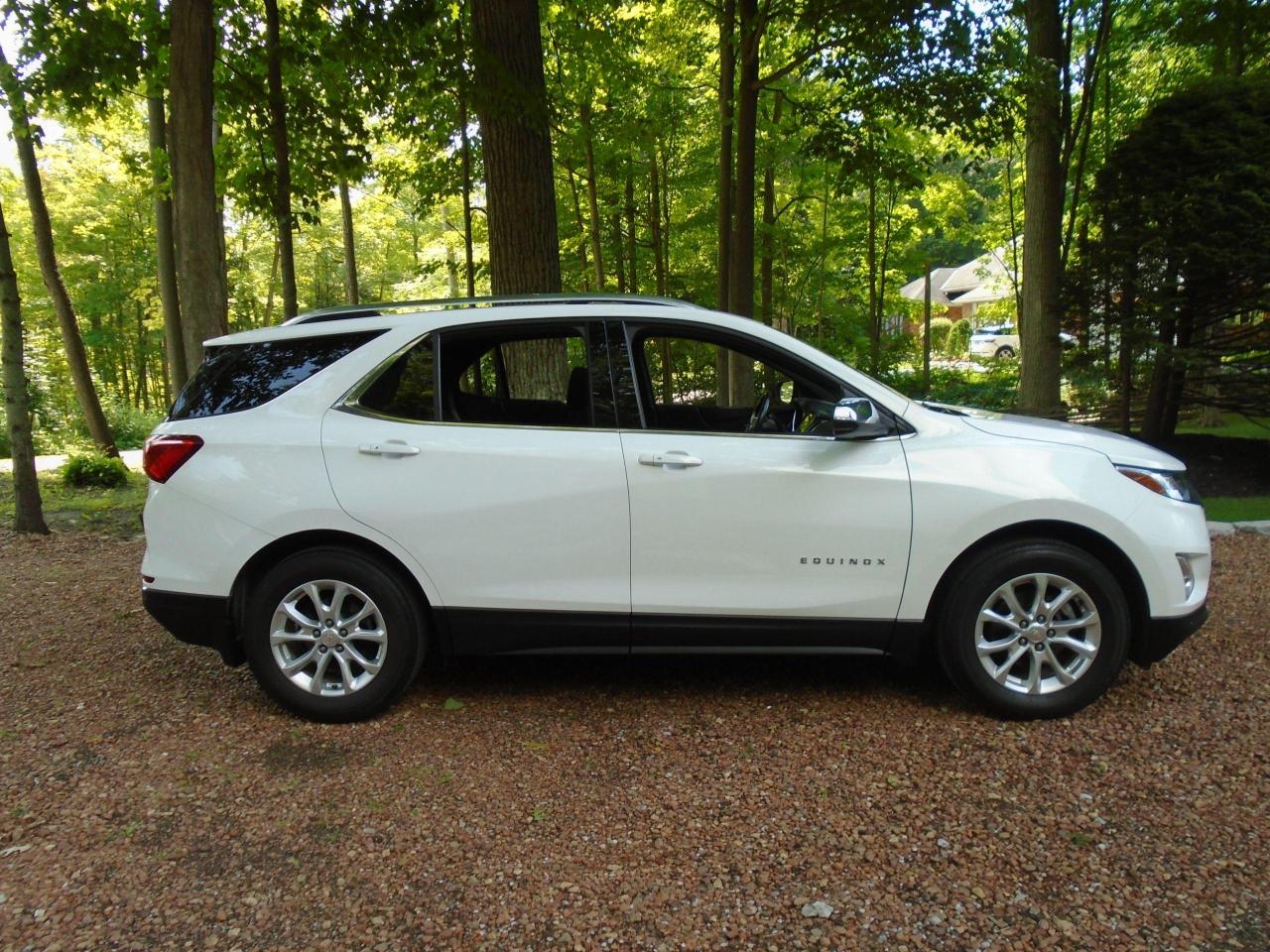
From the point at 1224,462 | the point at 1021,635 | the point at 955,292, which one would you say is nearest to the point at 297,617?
the point at 1021,635

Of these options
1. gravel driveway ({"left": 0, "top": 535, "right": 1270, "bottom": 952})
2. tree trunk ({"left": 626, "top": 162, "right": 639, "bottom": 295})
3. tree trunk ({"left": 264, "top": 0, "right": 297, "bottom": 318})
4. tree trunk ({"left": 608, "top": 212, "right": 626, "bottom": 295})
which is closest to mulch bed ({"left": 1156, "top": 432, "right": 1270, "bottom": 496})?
gravel driveway ({"left": 0, "top": 535, "right": 1270, "bottom": 952})

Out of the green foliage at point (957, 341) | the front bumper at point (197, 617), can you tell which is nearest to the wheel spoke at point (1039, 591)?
the front bumper at point (197, 617)

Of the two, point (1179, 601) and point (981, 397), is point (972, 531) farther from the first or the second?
point (981, 397)

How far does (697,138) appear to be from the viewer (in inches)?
671

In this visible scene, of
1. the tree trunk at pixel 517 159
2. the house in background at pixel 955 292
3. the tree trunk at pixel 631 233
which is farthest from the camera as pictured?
the house in background at pixel 955 292

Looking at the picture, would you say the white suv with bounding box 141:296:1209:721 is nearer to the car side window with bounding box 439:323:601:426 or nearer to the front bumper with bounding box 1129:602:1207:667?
the front bumper with bounding box 1129:602:1207:667

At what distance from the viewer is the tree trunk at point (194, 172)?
250 inches

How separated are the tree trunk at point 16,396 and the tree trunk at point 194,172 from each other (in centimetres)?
Result: 160

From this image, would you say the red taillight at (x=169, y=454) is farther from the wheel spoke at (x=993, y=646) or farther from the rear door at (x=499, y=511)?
the wheel spoke at (x=993, y=646)

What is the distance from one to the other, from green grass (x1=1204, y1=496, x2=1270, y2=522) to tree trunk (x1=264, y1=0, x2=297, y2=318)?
29.5ft

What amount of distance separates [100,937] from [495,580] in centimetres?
179

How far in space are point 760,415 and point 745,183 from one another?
7.02 metres

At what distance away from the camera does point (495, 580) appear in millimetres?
3732

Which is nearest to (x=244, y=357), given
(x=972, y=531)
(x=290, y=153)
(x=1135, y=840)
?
(x=972, y=531)
